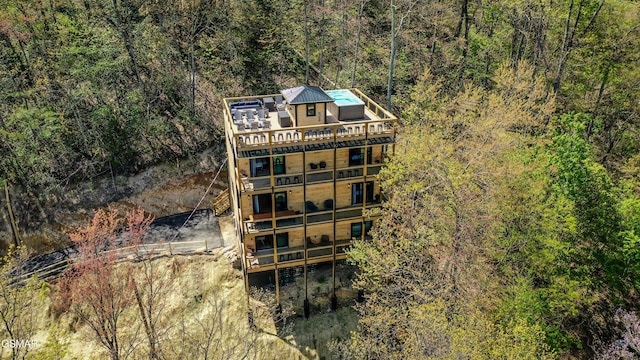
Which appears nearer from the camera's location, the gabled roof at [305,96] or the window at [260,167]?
the gabled roof at [305,96]

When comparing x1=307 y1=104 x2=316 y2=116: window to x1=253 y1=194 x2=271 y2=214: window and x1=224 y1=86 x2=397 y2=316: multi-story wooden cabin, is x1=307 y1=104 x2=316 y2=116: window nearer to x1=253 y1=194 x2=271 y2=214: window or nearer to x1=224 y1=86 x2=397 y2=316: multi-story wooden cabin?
x1=224 y1=86 x2=397 y2=316: multi-story wooden cabin

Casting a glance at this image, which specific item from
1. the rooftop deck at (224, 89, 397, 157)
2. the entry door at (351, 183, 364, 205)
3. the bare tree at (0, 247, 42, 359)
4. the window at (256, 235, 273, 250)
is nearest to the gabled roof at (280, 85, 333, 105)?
the rooftop deck at (224, 89, 397, 157)

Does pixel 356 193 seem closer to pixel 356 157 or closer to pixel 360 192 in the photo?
pixel 360 192

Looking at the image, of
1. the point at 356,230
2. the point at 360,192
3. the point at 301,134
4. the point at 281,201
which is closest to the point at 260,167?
the point at 281,201

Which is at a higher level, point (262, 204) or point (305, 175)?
point (305, 175)

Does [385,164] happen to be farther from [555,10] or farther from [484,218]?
[555,10]

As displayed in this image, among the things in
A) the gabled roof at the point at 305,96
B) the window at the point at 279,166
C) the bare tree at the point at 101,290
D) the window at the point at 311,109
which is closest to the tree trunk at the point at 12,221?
the bare tree at the point at 101,290

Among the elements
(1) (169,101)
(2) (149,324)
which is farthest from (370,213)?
(1) (169,101)

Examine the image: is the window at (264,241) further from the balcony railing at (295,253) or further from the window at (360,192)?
the window at (360,192)
